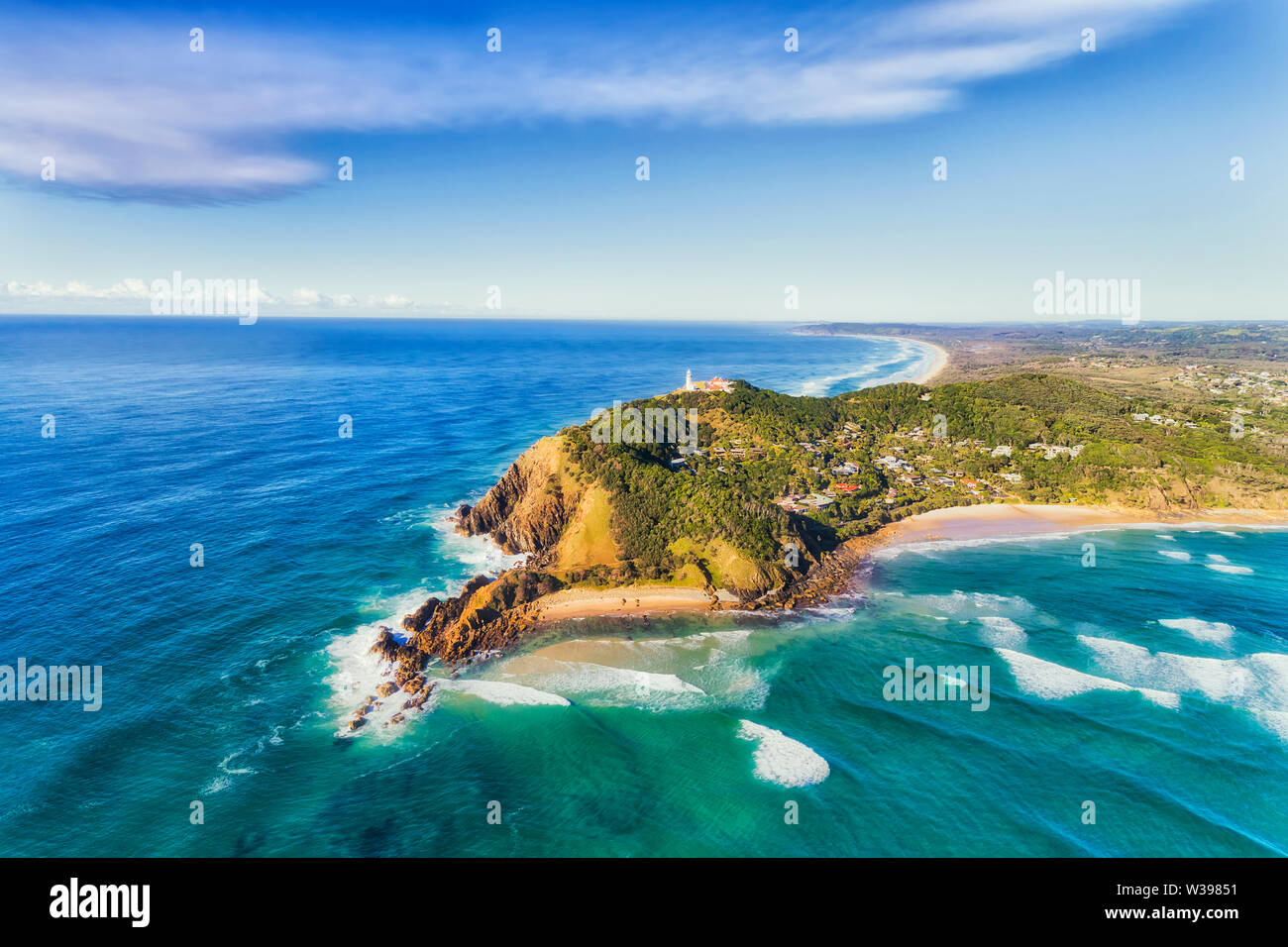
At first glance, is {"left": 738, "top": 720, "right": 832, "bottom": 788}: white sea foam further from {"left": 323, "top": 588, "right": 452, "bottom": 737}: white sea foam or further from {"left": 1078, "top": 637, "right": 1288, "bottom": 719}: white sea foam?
{"left": 1078, "top": 637, "right": 1288, "bottom": 719}: white sea foam

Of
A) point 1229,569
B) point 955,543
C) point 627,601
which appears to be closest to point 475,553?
point 627,601

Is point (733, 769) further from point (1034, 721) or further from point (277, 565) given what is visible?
point (277, 565)

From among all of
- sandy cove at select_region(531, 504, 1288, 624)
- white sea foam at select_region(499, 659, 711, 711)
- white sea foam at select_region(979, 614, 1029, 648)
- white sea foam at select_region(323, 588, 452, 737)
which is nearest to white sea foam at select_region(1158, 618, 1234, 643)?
white sea foam at select_region(979, 614, 1029, 648)

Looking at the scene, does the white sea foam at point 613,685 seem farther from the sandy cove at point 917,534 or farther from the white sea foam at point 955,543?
the white sea foam at point 955,543

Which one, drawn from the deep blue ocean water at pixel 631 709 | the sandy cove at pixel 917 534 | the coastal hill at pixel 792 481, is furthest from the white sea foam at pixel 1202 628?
the coastal hill at pixel 792 481

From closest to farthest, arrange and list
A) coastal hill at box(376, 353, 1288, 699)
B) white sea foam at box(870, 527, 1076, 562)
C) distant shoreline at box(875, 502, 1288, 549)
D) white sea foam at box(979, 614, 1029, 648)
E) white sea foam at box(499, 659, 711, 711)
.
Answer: white sea foam at box(499, 659, 711, 711), white sea foam at box(979, 614, 1029, 648), coastal hill at box(376, 353, 1288, 699), white sea foam at box(870, 527, 1076, 562), distant shoreline at box(875, 502, 1288, 549)

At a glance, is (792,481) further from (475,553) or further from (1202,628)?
(475,553)
